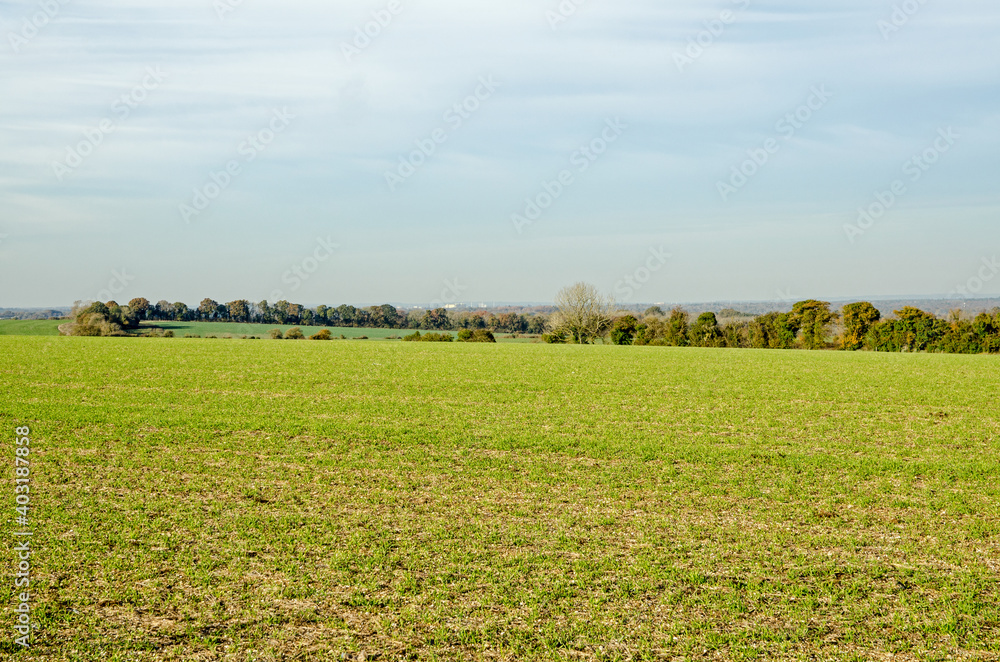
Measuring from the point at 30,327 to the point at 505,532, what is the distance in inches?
3072

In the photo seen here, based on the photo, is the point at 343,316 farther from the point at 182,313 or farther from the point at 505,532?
the point at 505,532

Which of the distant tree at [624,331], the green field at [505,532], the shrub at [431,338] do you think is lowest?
the green field at [505,532]

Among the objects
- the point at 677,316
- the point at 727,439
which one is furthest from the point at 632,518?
the point at 677,316

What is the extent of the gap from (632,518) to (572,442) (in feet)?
16.0

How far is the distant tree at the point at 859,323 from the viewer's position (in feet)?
221

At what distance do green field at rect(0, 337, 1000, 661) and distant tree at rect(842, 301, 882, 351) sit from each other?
54261mm

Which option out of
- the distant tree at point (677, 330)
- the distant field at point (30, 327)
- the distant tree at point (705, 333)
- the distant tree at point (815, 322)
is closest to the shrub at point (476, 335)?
the distant tree at point (677, 330)

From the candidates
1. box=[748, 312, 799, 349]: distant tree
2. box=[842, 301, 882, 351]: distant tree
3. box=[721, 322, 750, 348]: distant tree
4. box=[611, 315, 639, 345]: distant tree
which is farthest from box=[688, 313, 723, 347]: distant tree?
box=[842, 301, 882, 351]: distant tree

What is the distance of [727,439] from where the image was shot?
46.2 feet

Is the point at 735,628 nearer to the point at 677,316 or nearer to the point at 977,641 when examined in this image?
the point at 977,641

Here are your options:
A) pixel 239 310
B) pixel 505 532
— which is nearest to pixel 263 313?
pixel 239 310

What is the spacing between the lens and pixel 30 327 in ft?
232

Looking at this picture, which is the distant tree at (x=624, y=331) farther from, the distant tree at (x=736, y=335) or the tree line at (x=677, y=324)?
the distant tree at (x=736, y=335)

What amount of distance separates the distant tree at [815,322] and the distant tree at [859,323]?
1617mm
